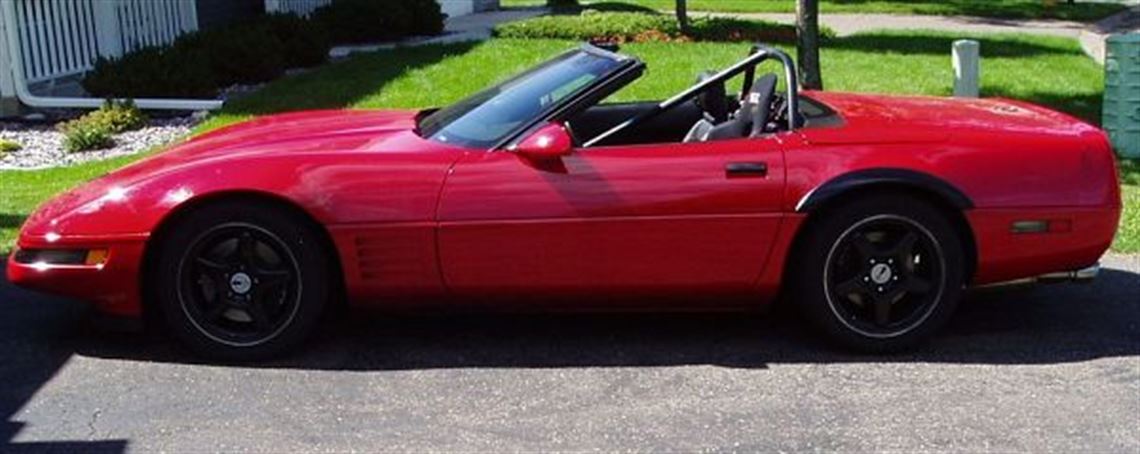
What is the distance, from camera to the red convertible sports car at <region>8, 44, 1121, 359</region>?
15.9 ft

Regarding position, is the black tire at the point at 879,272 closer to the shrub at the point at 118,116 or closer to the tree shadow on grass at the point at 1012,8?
the shrub at the point at 118,116

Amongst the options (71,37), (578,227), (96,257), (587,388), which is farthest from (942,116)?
(71,37)

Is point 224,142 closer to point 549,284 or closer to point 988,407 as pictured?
point 549,284

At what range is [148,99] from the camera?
1202cm

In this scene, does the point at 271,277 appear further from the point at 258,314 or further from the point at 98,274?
the point at 98,274

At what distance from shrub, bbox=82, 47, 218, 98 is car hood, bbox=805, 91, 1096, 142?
7.98 m

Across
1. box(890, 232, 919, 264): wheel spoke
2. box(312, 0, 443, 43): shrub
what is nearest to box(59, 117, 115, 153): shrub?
box(890, 232, 919, 264): wheel spoke

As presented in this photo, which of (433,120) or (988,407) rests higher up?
(433,120)

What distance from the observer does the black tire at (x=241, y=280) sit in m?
4.84

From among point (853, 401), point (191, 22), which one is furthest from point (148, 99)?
point (853, 401)

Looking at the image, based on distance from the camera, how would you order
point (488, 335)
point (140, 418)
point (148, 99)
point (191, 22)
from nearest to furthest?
point (140, 418)
point (488, 335)
point (148, 99)
point (191, 22)

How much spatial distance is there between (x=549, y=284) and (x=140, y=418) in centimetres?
152

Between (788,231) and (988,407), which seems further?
(788,231)

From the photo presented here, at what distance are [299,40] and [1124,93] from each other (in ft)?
29.7
